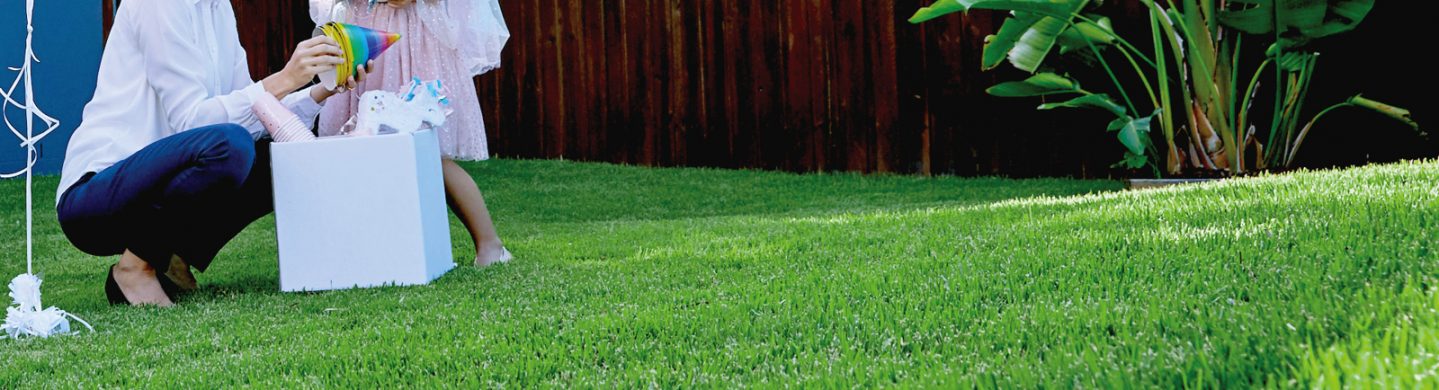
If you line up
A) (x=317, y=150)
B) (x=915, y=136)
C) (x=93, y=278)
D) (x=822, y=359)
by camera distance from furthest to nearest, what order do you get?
(x=915, y=136) → (x=93, y=278) → (x=317, y=150) → (x=822, y=359)

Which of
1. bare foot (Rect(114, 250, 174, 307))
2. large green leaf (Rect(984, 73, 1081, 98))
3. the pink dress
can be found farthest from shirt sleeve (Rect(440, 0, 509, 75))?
large green leaf (Rect(984, 73, 1081, 98))

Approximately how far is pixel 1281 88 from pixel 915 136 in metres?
1.79

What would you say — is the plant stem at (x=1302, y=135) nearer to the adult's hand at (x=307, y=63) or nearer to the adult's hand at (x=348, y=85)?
the adult's hand at (x=348, y=85)

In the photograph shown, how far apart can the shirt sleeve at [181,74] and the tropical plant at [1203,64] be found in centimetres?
313

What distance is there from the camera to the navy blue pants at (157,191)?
3.11 metres

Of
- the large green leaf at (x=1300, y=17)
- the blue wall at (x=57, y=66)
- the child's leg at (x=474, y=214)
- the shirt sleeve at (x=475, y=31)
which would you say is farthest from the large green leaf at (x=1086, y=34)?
the blue wall at (x=57, y=66)

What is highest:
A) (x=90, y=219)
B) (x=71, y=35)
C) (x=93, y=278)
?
(x=71, y=35)

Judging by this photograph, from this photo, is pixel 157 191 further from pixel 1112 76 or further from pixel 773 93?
pixel 773 93

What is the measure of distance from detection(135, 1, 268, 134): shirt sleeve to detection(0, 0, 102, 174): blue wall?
5909mm

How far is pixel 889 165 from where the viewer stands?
714cm

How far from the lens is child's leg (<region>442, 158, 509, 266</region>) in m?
3.92

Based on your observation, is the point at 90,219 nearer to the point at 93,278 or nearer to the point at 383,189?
the point at 383,189

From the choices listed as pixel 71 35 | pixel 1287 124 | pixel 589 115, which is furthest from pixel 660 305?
pixel 71 35

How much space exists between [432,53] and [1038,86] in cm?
293
